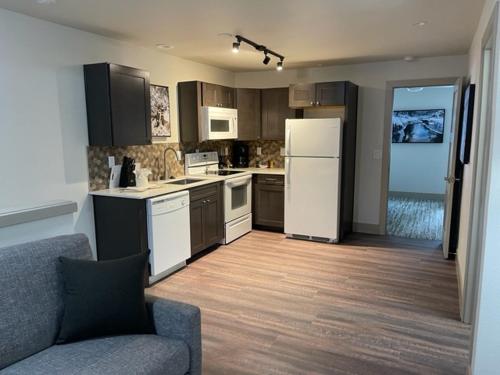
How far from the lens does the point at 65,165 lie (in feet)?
11.3

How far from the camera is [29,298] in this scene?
70.0 inches

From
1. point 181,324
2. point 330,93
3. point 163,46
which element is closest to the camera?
point 181,324

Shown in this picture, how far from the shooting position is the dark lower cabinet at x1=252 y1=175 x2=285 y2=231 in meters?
5.41

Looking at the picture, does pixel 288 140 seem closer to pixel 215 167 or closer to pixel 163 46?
pixel 215 167

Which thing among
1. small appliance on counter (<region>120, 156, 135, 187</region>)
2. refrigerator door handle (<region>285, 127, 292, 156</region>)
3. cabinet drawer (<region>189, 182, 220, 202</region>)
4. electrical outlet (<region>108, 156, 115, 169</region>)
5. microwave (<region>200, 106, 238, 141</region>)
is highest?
microwave (<region>200, 106, 238, 141</region>)

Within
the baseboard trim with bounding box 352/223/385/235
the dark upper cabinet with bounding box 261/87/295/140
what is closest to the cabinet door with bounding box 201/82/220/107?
the dark upper cabinet with bounding box 261/87/295/140

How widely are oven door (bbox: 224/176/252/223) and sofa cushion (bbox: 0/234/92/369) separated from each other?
119 inches

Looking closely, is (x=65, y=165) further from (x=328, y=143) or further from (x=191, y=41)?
(x=328, y=143)

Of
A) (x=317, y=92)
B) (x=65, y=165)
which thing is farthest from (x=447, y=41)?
(x=65, y=165)

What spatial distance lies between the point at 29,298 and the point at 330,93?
4.22 metres

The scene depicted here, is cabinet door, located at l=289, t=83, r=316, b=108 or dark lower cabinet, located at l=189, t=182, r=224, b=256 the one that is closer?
dark lower cabinet, located at l=189, t=182, r=224, b=256

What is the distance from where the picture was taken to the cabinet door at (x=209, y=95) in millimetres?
4822

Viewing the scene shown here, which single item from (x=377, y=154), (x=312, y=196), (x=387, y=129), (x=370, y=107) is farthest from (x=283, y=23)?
(x=377, y=154)

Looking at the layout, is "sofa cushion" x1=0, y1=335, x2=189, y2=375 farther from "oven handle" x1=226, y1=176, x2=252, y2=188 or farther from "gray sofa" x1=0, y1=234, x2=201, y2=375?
"oven handle" x1=226, y1=176, x2=252, y2=188
